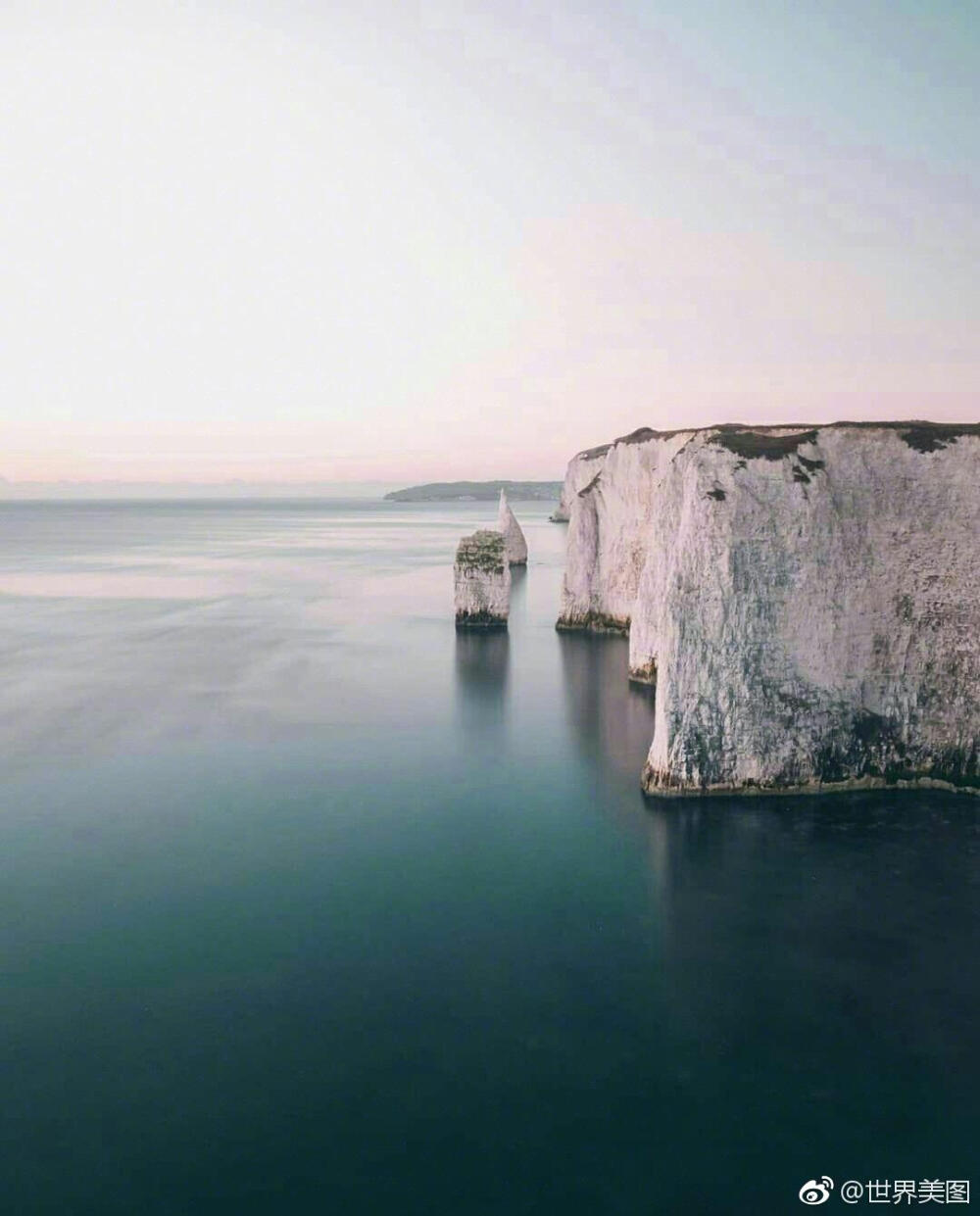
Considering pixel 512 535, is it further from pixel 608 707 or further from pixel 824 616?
pixel 824 616

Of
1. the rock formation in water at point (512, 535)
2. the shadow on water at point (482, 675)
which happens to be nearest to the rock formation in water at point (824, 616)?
the shadow on water at point (482, 675)

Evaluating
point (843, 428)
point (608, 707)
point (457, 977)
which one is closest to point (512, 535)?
point (608, 707)

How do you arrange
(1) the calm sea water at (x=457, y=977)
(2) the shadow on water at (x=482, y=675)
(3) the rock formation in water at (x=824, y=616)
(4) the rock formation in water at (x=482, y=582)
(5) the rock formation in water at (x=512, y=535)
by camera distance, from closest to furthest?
(1) the calm sea water at (x=457, y=977) → (3) the rock formation in water at (x=824, y=616) → (2) the shadow on water at (x=482, y=675) → (4) the rock formation in water at (x=482, y=582) → (5) the rock formation in water at (x=512, y=535)

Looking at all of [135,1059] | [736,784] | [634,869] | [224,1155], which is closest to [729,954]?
[634,869]

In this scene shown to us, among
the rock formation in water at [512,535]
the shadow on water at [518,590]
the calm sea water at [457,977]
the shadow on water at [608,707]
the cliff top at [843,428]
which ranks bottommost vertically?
the calm sea water at [457,977]

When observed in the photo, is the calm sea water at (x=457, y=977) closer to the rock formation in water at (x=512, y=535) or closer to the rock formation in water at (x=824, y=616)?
the rock formation in water at (x=824, y=616)
